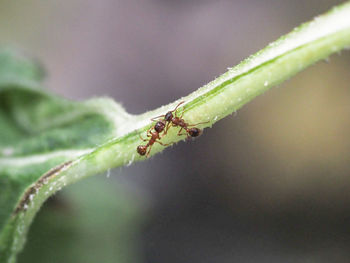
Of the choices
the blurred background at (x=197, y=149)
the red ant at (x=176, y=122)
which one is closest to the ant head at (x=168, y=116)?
the red ant at (x=176, y=122)

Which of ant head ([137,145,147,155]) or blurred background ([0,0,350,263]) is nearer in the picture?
ant head ([137,145,147,155])

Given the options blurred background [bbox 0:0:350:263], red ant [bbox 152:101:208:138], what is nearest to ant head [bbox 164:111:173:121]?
red ant [bbox 152:101:208:138]

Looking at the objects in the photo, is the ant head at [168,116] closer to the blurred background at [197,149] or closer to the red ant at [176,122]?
the red ant at [176,122]

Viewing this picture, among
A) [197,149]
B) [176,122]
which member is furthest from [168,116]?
[197,149]

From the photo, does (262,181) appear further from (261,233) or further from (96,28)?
(96,28)

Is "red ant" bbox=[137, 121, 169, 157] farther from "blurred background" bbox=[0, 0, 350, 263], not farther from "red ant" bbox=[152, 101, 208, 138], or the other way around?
"blurred background" bbox=[0, 0, 350, 263]

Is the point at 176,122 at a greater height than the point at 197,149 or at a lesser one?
lesser

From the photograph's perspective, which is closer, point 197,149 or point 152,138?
point 152,138

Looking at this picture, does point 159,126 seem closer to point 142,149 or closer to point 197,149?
point 142,149
